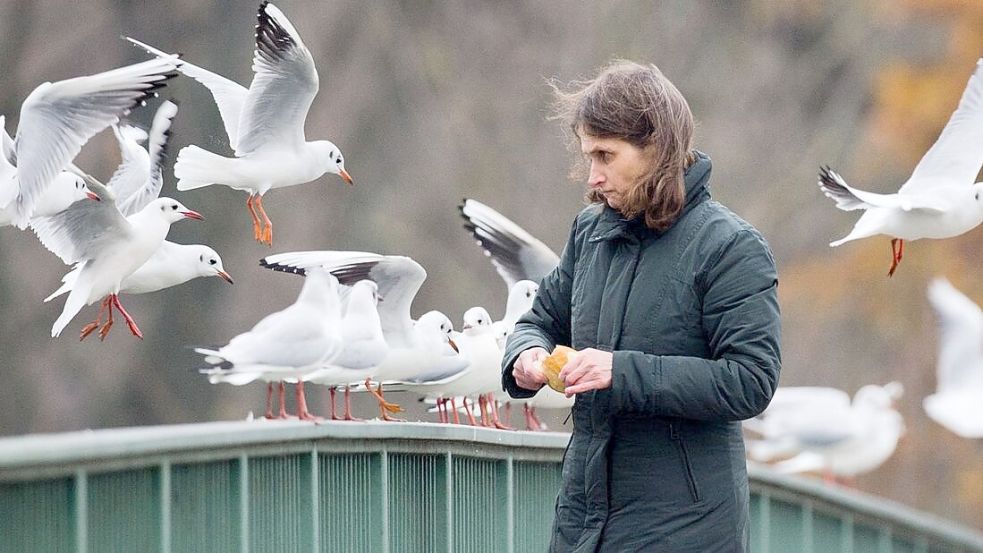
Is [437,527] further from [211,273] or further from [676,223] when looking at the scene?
[676,223]

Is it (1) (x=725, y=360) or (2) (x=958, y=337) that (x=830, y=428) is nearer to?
(2) (x=958, y=337)

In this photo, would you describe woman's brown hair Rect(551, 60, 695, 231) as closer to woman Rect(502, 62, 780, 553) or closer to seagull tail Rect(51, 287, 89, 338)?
woman Rect(502, 62, 780, 553)

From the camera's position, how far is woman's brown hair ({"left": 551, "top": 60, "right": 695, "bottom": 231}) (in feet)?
9.55

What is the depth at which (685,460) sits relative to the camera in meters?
2.89

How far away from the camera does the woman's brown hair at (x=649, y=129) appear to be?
2.91m

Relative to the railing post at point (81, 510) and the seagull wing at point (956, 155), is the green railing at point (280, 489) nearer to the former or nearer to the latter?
the railing post at point (81, 510)

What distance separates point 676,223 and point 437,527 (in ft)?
4.93

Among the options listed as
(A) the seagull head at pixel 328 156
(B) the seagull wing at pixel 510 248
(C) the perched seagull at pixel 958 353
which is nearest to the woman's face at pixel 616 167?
(A) the seagull head at pixel 328 156

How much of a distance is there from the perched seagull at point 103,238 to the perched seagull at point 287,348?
303 millimetres

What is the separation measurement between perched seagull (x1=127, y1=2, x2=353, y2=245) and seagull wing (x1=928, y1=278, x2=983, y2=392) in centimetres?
462

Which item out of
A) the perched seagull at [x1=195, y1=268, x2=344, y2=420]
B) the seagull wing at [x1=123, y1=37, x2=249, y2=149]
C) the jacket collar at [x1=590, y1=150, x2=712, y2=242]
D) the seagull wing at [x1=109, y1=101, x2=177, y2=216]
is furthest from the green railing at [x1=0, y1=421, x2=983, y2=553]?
the seagull wing at [x1=109, y1=101, x2=177, y2=216]

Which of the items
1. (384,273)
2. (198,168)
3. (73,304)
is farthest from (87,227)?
(384,273)

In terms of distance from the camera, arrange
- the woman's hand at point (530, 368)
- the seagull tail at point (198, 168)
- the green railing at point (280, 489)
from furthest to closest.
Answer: the seagull tail at point (198, 168)
the woman's hand at point (530, 368)
the green railing at point (280, 489)

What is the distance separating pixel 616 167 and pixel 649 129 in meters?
0.08
